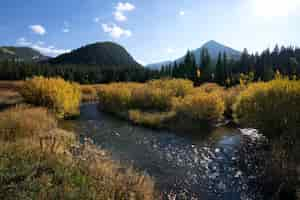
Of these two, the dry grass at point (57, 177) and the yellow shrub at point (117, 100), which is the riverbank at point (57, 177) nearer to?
the dry grass at point (57, 177)

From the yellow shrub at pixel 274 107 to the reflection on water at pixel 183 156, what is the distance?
2.00m

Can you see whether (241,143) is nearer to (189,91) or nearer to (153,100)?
(153,100)

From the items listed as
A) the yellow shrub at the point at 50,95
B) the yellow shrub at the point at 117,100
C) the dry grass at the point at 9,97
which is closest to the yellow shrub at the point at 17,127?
the yellow shrub at the point at 50,95

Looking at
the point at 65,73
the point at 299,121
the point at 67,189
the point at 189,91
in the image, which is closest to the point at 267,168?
the point at 299,121

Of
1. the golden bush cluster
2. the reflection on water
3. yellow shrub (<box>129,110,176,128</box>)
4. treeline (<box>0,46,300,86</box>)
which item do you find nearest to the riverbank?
the reflection on water

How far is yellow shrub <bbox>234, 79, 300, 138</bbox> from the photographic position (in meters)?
11.1

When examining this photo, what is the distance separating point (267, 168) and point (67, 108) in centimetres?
1622

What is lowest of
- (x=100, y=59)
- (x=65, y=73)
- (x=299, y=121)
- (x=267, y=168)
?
(x=267, y=168)

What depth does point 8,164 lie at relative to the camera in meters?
5.83

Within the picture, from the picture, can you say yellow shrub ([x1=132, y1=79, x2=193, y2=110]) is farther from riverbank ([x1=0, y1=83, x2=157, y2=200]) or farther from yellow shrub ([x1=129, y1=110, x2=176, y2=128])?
riverbank ([x1=0, y1=83, x2=157, y2=200])

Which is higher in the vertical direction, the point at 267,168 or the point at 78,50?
the point at 78,50

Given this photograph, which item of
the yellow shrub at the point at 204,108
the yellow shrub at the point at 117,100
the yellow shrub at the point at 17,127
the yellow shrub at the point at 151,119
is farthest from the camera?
the yellow shrub at the point at 117,100

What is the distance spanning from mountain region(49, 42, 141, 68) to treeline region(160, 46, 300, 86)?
93.4m

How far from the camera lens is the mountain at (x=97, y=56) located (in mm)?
149000
